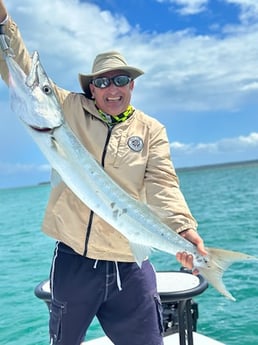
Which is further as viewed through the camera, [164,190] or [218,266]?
[164,190]

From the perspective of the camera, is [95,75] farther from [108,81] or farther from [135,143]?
[135,143]

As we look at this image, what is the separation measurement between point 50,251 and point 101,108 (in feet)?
49.2

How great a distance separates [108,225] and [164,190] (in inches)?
16.7

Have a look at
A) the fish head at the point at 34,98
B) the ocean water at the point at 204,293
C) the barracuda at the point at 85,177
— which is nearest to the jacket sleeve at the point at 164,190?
the barracuda at the point at 85,177

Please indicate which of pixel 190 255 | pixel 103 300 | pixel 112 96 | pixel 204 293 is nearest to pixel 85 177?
pixel 112 96

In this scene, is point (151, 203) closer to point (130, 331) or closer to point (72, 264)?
point (72, 264)

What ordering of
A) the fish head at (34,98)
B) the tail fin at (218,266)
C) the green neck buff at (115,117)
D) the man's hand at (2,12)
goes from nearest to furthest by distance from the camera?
the fish head at (34,98) < the man's hand at (2,12) < the tail fin at (218,266) < the green neck buff at (115,117)

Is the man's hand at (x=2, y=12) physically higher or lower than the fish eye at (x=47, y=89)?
higher

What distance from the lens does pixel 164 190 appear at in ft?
10.8

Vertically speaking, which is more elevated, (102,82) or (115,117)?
(102,82)

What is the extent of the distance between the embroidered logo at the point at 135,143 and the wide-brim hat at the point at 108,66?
1.37 ft

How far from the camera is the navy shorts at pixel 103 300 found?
3201 millimetres

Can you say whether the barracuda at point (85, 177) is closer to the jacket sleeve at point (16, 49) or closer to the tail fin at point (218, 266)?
the tail fin at point (218, 266)

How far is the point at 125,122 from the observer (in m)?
3.33
